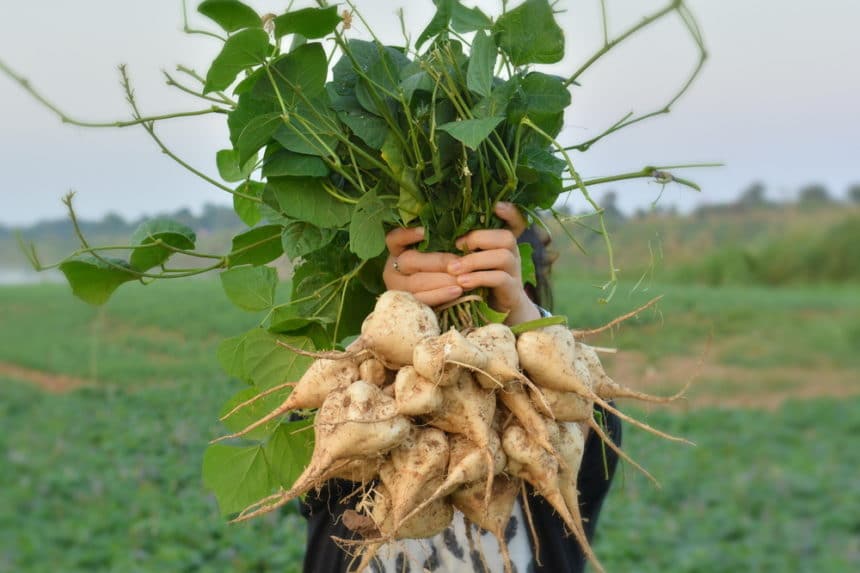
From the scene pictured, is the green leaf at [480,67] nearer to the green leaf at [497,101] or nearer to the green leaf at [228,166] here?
the green leaf at [497,101]

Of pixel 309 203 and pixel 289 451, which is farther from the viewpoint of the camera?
pixel 289 451

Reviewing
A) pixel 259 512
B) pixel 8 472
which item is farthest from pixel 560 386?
pixel 8 472

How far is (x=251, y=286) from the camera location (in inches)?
56.2

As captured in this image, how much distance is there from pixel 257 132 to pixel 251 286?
0.30 metres

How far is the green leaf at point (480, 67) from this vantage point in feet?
3.99

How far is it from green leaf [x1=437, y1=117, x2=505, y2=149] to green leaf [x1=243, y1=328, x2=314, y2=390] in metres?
0.48

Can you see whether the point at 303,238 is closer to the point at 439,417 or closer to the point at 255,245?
the point at 255,245

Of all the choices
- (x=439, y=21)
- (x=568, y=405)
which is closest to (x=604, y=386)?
(x=568, y=405)

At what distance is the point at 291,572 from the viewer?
12.1 feet

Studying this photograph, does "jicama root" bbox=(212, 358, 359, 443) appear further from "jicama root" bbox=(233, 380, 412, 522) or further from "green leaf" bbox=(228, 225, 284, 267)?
"green leaf" bbox=(228, 225, 284, 267)

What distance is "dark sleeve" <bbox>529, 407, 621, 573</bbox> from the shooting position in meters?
1.68

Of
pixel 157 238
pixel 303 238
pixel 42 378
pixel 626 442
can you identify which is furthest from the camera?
pixel 42 378

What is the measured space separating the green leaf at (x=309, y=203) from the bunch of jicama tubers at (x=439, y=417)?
16 cm

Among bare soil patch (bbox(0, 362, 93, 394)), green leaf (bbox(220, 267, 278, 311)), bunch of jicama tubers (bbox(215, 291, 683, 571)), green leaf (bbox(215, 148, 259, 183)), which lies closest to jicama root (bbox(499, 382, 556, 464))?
bunch of jicama tubers (bbox(215, 291, 683, 571))
